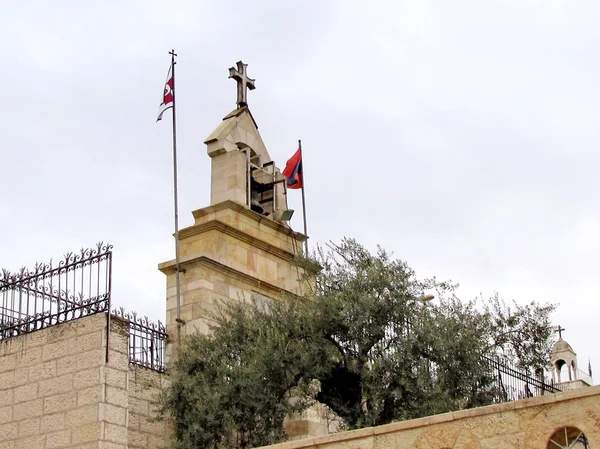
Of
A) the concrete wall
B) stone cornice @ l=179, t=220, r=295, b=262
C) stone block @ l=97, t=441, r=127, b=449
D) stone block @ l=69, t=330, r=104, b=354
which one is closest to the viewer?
stone block @ l=97, t=441, r=127, b=449

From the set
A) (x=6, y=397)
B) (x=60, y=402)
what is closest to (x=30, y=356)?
(x=6, y=397)

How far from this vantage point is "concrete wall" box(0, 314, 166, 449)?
14.2m

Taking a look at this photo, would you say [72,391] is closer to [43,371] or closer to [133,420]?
[43,371]

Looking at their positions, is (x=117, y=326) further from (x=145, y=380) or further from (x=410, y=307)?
(x=410, y=307)

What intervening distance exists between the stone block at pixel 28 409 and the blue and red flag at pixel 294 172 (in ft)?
23.5

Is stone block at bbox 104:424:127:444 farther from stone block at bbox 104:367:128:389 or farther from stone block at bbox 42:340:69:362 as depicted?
stone block at bbox 42:340:69:362

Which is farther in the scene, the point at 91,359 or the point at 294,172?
the point at 294,172

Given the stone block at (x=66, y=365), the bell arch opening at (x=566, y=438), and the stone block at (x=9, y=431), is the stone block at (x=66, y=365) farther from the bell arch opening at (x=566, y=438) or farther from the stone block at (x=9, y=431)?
the bell arch opening at (x=566, y=438)

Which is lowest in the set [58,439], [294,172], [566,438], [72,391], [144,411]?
[566,438]

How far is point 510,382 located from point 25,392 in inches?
321

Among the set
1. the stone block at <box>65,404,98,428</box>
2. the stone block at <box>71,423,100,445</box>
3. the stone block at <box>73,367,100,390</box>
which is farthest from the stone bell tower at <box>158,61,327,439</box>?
the stone block at <box>71,423,100,445</box>

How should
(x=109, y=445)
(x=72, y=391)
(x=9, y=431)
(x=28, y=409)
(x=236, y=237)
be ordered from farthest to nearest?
(x=236, y=237), (x=9, y=431), (x=28, y=409), (x=72, y=391), (x=109, y=445)

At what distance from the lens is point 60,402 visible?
14531 millimetres

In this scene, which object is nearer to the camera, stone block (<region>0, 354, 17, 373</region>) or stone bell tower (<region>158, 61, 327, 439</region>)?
stone block (<region>0, 354, 17, 373</region>)
